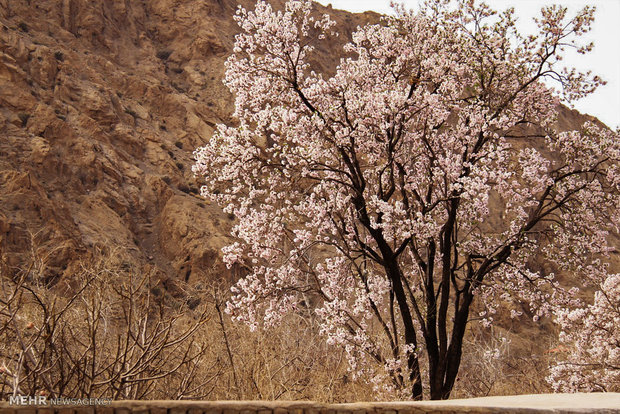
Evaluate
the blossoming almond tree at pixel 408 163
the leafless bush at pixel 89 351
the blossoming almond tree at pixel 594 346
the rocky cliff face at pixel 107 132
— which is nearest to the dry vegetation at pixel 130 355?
the leafless bush at pixel 89 351

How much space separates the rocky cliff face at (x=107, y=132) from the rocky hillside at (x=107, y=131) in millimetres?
79

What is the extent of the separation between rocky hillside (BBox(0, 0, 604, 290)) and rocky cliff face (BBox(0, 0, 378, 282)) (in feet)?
0.26

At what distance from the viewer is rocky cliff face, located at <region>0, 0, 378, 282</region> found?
30484mm

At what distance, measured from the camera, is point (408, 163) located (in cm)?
1107

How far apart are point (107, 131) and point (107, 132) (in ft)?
0.81

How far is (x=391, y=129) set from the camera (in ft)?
34.7

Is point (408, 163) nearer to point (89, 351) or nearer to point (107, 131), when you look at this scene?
point (89, 351)

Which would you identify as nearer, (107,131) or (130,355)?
(130,355)

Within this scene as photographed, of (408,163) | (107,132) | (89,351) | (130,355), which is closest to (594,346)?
(408,163)

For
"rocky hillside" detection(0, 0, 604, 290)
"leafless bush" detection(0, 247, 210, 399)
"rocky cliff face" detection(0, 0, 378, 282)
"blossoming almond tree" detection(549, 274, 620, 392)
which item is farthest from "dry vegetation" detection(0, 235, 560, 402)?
"rocky cliff face" detection(0, 0, 378, 282)

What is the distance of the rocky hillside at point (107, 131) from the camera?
3050 cm

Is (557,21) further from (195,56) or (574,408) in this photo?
(195,56)

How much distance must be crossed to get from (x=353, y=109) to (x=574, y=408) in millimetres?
6668

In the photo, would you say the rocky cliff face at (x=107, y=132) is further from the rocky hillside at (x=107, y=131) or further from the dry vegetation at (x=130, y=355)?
the dry vegetation at (x=130, y=355)
